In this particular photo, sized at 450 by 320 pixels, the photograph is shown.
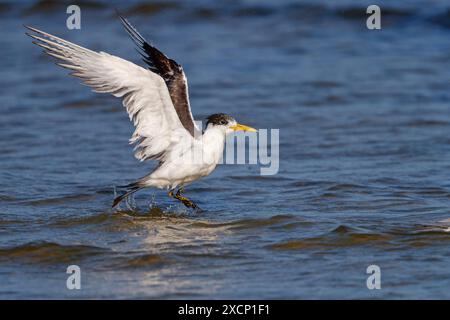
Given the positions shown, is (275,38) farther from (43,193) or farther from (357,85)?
(43,193)

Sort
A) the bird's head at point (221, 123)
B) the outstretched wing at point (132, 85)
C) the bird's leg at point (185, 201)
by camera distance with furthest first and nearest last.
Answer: the bird's leg at point (185, 201), the bird's head at point (221, 123), the outstretched wing at point (132, 85)

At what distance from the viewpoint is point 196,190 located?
8.40 meters

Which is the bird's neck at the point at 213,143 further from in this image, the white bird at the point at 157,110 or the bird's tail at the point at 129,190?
the bird's tail at the point at 129,190

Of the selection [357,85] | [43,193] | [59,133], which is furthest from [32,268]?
[357,85]

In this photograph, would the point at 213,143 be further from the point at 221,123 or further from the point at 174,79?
the point at 174,79

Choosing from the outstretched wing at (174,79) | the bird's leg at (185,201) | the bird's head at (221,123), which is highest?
the outstretched wing at (174,79)

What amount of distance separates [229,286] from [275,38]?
9.53 m

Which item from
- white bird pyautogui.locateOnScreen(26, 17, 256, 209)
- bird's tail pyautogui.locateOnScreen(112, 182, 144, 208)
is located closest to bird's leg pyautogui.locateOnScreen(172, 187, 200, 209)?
white bird pyautogui.locateOnScreen(26, 17, 256, 209)


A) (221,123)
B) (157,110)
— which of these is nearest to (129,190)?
(157,110)

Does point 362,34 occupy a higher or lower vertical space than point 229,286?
higher

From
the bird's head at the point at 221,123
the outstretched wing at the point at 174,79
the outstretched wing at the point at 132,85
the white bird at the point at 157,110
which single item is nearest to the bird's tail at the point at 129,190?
the white bird at the point at 157,110

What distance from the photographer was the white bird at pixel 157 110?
698 cm

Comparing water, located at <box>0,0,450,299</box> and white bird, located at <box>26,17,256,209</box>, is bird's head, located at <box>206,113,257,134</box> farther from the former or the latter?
water, located at <box>0,0,450,299</box>
